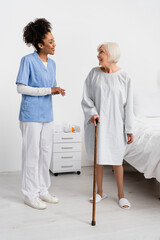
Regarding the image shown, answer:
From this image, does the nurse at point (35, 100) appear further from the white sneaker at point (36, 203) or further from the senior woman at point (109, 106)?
the senior woman at point (109, 106)

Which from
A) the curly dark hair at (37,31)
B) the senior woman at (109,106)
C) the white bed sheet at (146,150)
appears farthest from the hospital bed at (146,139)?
the curly dark hair at (37,31)

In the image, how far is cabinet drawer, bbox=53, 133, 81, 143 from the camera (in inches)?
124

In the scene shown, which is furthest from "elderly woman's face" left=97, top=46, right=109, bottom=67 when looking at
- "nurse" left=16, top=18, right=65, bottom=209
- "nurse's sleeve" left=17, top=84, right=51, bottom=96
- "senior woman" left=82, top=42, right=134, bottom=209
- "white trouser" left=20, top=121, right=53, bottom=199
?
"white trouser" left=20, top=121, right=53, bottom=199

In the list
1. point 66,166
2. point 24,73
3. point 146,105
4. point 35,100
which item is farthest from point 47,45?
point 146,105

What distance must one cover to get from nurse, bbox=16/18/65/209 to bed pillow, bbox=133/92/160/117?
137 centimetres

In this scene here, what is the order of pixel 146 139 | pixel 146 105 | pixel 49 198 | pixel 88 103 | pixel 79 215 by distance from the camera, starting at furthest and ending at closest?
pixel 146 105 < pixel 146 139 < pixel 49 198 < pixel 88 103 < pixel 79 215

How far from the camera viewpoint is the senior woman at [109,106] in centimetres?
229

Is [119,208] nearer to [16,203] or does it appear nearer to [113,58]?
[16,203]

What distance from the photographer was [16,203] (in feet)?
7.99

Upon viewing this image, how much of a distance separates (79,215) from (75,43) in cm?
209

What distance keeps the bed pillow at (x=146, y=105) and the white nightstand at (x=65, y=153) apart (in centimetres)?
80

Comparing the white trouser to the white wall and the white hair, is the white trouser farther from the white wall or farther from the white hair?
the white wall

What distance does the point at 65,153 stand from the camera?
3.21 meters

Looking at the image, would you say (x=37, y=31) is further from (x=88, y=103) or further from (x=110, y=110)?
(x=110, y=110)
